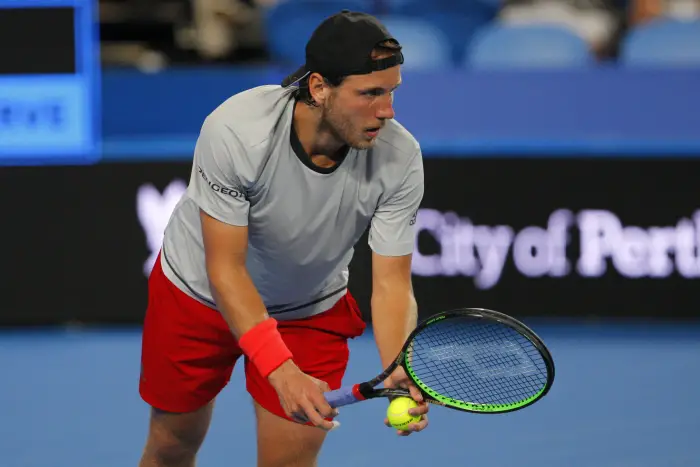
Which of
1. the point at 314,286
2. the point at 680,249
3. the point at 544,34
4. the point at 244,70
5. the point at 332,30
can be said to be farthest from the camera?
the point at 544,34

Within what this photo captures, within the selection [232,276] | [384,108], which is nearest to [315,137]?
[384,108]

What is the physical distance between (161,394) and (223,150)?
88 centimetres

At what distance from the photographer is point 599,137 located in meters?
6.17

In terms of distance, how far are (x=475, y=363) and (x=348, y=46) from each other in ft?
2.94

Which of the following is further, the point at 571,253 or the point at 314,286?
the point at 571,253

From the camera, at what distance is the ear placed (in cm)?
290

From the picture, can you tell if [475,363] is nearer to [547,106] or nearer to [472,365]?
[472,365]

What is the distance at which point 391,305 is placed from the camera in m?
3.19

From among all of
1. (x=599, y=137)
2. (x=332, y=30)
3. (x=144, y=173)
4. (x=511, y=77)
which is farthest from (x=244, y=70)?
(x=332, y=30)

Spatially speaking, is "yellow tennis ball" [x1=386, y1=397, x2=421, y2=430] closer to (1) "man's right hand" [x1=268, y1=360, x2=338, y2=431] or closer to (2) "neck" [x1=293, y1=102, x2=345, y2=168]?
(1) "man's right hand" [x1=268, y1=360, x2=338, y2=431]

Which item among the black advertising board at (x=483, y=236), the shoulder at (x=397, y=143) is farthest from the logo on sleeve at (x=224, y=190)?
the black advertising board at (x=483, y=236)

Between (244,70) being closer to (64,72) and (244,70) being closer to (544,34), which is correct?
(64,72)

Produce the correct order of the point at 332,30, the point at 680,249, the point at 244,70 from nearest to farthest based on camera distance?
the point at 332,30 → the point at 680,249 → the point at 244,70

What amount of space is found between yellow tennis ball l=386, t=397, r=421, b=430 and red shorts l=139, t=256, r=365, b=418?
1.61ft
